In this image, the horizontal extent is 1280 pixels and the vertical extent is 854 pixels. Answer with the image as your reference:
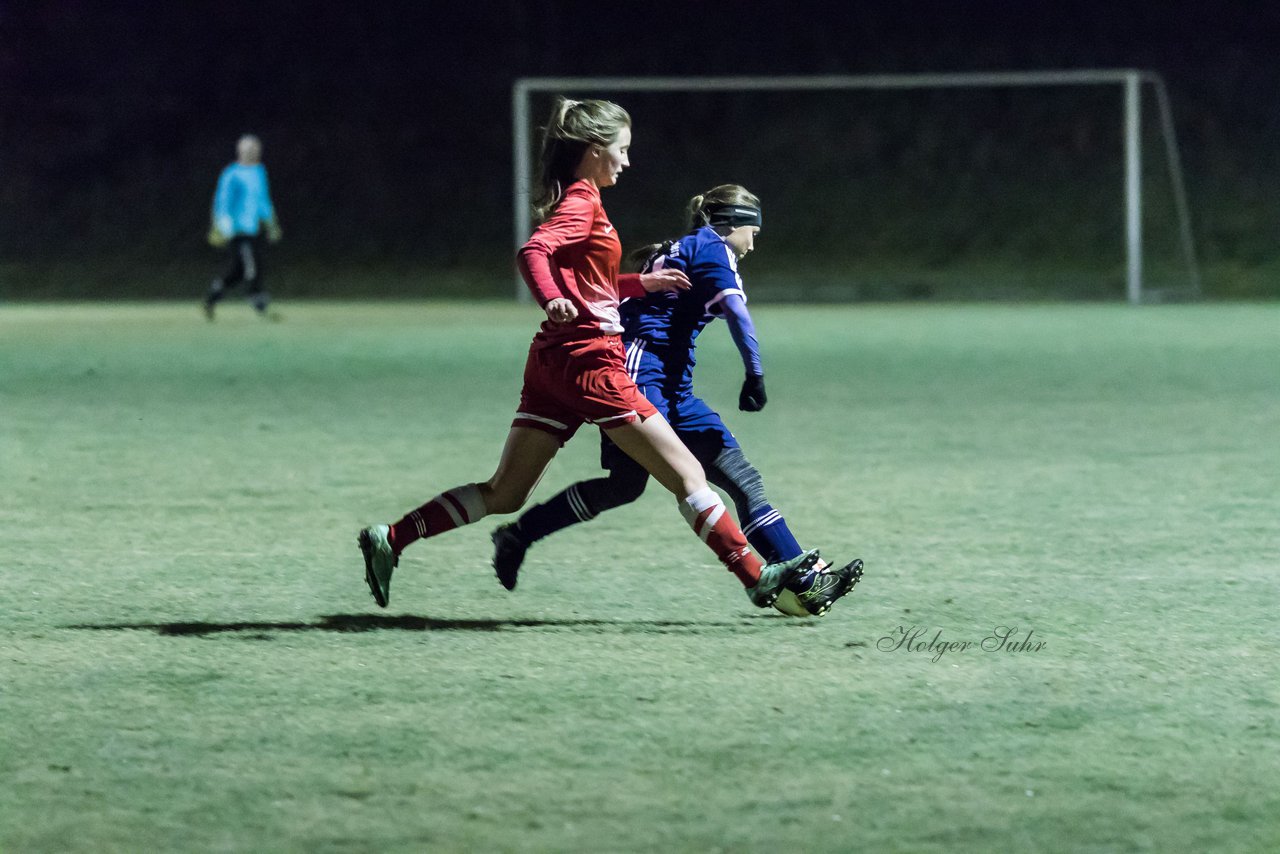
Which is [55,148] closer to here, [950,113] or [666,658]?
[950,113]

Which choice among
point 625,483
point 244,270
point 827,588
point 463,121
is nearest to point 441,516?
point 625,483

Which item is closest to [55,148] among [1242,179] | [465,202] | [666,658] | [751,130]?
[465,202]

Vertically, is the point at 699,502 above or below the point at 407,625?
above

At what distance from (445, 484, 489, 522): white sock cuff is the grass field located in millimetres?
311

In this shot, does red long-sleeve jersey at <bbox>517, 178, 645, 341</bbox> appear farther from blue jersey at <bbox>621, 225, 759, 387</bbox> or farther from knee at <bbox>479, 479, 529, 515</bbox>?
knee at <bbox>479, 479, 529, 515</bbox>

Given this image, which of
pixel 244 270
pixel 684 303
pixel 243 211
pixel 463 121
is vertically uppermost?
pixel 684 303

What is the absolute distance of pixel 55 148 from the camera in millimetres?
33031

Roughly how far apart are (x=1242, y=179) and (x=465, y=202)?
39.2ft

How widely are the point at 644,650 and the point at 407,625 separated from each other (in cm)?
75

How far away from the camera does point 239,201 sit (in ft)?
64.1

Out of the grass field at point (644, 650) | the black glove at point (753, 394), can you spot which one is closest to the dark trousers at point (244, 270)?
the grass field at point (644, 650)

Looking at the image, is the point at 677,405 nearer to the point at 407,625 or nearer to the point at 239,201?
the point at 407,625

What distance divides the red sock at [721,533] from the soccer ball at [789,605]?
0.09 m
